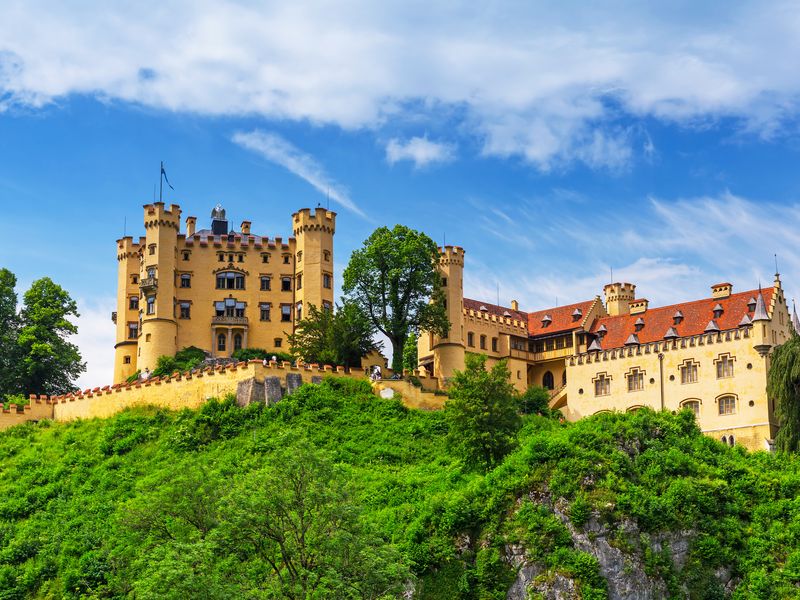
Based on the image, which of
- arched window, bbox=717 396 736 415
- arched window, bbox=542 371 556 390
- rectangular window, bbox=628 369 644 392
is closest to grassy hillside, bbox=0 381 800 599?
rectangular window, bbox=628 369 644 392

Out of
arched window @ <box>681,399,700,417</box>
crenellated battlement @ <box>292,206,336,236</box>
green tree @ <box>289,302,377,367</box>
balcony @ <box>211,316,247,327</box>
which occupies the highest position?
crenellated battlement @ <box>292,206,336,236</box>

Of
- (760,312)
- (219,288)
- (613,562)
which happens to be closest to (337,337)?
(219,288)

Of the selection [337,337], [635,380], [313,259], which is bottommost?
[635,380]

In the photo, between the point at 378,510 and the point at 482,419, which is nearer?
the point at 378,510

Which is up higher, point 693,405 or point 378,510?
point 693,405

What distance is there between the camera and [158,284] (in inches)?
3565

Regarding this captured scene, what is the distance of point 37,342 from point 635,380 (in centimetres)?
4241

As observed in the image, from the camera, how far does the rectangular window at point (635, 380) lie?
81.9 m

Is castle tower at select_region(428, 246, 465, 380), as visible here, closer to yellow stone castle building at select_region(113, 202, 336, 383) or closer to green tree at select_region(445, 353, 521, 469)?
yellow stone castle building at select_region(113, 202, 336, 383)

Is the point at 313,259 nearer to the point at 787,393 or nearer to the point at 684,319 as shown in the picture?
the point at 684,319

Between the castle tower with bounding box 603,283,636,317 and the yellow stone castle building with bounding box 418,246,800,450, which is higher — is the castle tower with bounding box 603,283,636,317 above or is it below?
above

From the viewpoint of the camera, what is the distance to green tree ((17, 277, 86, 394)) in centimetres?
9081

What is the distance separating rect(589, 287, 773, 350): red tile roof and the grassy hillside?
16346 millimetres

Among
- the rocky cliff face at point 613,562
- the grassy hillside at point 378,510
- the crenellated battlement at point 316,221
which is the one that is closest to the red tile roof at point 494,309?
the crenellated battlement at point 316,221
